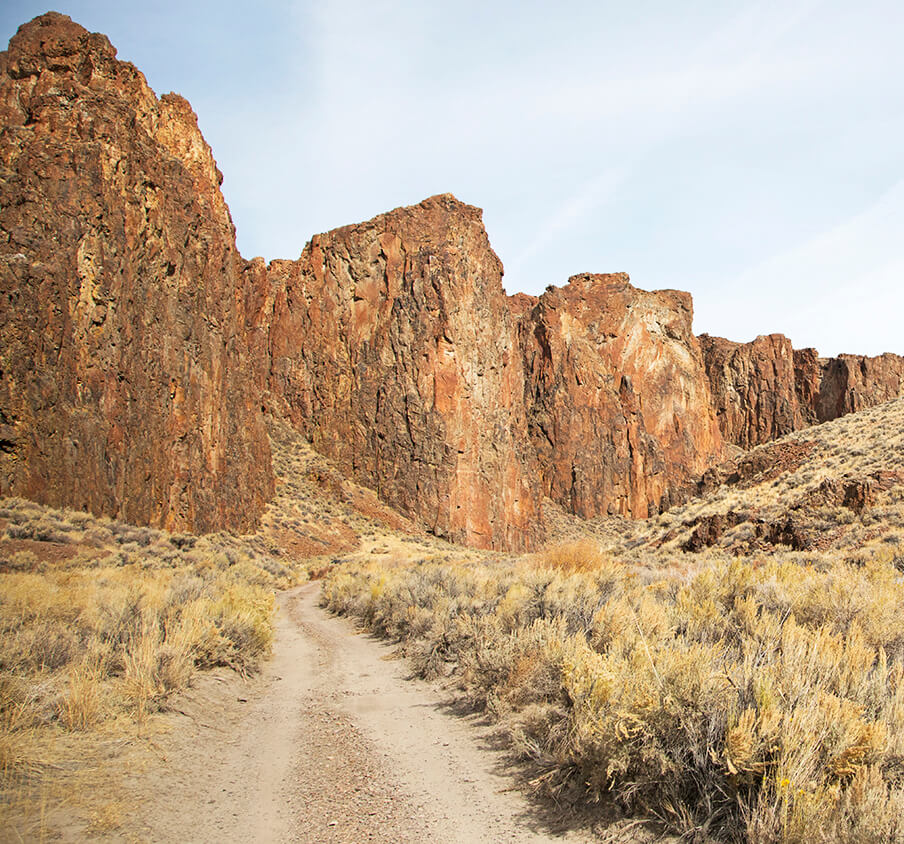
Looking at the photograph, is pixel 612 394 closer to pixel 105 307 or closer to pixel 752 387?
A: pixel 752 387

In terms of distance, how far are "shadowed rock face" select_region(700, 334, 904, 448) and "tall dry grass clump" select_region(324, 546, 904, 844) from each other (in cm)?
10020

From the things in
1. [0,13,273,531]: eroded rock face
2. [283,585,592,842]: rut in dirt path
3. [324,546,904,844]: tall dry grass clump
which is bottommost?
[283,585,592,842]: rut in dirt path

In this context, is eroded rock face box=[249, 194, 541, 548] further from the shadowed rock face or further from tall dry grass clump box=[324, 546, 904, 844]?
the shadowed rock face

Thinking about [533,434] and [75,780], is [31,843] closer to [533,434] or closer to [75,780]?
[75,780]

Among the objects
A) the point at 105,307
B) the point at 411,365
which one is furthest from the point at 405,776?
the point at 411,365

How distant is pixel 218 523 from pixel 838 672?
99.1ft

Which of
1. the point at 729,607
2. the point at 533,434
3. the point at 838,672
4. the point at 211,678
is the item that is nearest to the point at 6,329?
the point at 211,678

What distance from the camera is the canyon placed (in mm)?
22922

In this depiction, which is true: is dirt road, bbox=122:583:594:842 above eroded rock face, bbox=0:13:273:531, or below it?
below

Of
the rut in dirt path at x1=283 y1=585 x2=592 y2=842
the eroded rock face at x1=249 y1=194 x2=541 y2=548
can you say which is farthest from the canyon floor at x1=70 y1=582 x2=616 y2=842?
the eroded rock face at x1=249 y1=194 x2=541 y2=548

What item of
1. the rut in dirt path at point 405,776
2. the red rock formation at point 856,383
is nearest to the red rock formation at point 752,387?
the red rock formation at point 856,383

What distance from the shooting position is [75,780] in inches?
178

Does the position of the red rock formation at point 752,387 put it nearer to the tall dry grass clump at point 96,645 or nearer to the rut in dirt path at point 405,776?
the tall dry grass clump at point 96,645

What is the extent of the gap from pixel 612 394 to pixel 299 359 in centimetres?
3867
